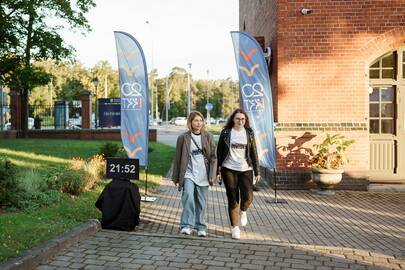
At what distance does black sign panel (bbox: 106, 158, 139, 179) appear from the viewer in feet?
26.4

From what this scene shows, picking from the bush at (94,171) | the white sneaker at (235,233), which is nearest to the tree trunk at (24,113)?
the bush at (94,171)

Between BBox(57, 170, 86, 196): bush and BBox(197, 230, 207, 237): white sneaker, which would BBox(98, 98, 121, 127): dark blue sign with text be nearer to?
BBox(57, 170, 86, 196): bush

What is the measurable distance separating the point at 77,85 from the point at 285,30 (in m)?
59.3

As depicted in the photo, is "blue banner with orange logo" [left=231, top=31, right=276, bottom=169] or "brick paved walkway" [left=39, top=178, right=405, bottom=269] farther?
"blue banner with orange logo" [left=231, top=31, right=276, bottom=169]

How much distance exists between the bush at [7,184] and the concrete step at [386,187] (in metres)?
7.98

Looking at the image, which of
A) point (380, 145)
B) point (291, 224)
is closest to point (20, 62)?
point (380, 145)

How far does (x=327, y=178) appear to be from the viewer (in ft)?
36.6

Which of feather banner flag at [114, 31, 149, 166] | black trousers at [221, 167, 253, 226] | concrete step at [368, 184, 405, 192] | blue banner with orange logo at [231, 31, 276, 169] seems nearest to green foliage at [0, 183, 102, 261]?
feather banner flag at [114, 31, 149, 166]

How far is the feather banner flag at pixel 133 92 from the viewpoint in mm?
9906

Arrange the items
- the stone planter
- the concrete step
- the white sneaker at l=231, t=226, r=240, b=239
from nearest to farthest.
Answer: the white sneaker at l=231, t=226, r=240, b=239, the stone planter, the concrete step

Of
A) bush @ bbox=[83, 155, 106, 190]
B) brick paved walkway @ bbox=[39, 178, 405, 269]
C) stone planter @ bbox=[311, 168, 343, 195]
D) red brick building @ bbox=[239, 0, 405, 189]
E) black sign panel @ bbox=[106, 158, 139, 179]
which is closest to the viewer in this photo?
brick paved walkway @ bbox=[39, 178, 405, 269]

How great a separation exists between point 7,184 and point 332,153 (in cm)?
Result: 692

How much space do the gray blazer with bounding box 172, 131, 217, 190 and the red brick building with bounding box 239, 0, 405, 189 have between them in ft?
16.5

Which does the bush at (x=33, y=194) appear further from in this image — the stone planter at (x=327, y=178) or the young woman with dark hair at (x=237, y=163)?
the stone planter at (x=327, y=178)
